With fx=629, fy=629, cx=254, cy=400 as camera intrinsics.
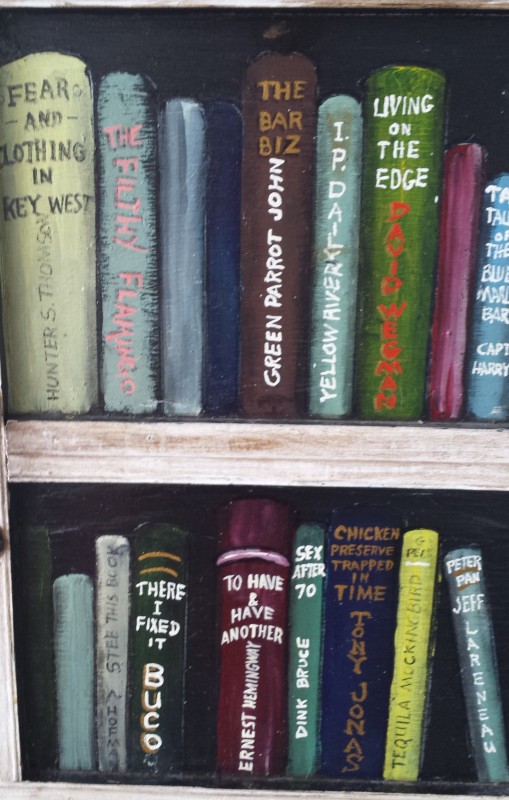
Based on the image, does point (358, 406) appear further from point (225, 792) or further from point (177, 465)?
point (225, 792)

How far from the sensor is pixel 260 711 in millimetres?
766

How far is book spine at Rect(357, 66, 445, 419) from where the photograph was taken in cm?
66

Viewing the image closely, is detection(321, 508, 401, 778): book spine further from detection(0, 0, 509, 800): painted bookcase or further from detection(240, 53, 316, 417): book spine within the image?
detection(240, 53, 316, 417): book spine

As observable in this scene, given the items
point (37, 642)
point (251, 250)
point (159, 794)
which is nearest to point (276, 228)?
point (251, 250)

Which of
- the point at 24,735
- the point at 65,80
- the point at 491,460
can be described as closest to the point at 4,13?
the point at 65,80

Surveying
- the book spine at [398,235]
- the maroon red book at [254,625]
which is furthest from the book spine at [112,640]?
the book spine at [398,235]

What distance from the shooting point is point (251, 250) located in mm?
693

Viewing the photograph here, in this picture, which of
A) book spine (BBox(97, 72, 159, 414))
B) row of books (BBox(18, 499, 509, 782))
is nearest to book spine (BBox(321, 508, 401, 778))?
row of books (BBox(18, 499, 509, 782))

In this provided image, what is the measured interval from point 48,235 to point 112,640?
0.48 meters

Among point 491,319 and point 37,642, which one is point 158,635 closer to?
point 37,642

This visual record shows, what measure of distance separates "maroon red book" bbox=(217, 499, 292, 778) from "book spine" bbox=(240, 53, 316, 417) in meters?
0.14

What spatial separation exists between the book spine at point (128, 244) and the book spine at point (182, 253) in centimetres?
1

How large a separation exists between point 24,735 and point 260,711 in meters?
0.30

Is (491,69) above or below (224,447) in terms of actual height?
above
